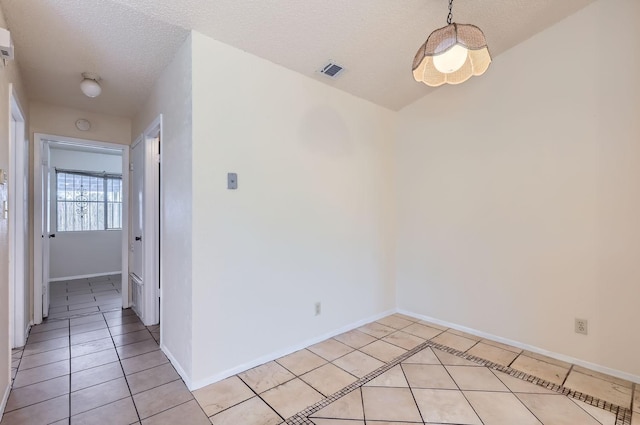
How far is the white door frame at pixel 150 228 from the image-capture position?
3246 millimetres

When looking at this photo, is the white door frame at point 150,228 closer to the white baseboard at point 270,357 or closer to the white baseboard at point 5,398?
the white baseboard at point 5,398

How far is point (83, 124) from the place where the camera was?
3.56 m

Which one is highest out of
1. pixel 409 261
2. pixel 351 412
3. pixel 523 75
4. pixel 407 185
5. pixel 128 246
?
pixel 523 75

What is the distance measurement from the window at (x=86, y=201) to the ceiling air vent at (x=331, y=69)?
525cm

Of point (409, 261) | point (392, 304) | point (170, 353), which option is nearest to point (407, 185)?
point (409, 261)

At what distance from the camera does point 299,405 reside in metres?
1.94

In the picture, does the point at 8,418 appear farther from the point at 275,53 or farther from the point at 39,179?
the point at 275,53

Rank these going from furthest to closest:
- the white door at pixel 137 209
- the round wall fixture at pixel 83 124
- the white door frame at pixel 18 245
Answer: the round wall fixture at pixel 83 124
the white door at pixel 137 209
the white door frame at pixel 18 245

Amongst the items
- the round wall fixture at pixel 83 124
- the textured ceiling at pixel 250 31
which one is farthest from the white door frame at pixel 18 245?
the round wall fixture at pixel 83 124

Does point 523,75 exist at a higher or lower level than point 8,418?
higher

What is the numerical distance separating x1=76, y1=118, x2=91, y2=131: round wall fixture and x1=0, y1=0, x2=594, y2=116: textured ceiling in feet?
1.65

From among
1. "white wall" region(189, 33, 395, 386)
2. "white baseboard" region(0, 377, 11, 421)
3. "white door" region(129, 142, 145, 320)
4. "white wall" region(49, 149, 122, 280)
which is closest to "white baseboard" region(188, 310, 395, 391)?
"white wall" region(189, 33, 395, 386)

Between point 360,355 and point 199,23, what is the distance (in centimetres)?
282

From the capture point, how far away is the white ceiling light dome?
2.71 metres
